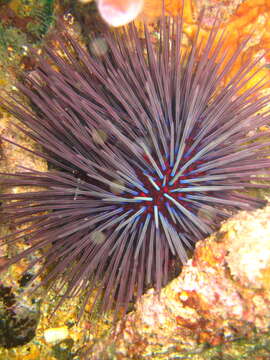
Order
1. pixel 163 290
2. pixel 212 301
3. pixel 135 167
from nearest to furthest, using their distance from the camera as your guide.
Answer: pixel 212 301, pixel 163 290, pixel 135 167

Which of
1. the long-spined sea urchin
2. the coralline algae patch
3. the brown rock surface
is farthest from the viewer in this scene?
the coralline algae patch

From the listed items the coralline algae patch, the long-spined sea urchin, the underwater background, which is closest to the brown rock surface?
the underwater background

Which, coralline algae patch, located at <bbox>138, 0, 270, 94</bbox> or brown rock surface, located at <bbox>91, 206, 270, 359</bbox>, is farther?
coralline algae patch, located at <bbox>138, 0, 270, 94</bbox>

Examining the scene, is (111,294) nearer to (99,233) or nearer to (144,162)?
(99,233)

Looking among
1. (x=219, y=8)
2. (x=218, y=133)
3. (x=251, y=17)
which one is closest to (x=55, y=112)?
(x=218, y=133)

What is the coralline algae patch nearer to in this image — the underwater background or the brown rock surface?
the underwater background

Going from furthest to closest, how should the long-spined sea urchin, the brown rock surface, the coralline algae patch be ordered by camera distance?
the coralline algae patch < the long-spined sea urchin < the brown rock surface

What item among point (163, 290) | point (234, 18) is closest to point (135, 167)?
point (163, 290)

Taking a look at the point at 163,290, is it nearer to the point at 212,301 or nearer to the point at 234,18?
the point at 212,301

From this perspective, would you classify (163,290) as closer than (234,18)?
Yes
